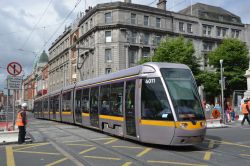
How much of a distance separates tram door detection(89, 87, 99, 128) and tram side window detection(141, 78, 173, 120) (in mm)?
5407

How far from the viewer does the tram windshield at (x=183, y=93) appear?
35.7 feet

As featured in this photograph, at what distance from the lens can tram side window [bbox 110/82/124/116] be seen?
44.9 ft

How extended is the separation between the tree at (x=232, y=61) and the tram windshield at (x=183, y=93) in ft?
126

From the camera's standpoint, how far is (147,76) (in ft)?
38.8

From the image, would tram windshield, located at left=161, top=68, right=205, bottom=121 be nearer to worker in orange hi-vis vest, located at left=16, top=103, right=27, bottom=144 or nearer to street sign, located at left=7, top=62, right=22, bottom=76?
worker in orange hi-vis vest, located at left=16, top=103, right=27, bottom=144

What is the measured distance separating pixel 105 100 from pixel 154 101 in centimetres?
463

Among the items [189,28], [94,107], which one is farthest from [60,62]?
[94,107]

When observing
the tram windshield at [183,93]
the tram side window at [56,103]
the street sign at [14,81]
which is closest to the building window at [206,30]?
the tram side window at [56,103]

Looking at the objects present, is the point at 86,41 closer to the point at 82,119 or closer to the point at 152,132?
the point at 82,119

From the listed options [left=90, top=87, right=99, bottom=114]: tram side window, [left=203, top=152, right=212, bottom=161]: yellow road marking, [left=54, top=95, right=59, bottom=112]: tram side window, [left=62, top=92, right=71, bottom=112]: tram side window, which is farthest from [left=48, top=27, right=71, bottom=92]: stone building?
[left=203, top=152, right=212, bottom=161]: yellow road marking

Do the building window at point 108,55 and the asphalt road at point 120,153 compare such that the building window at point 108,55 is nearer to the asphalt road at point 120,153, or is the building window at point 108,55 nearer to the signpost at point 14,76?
→ the signpost at point 14,76

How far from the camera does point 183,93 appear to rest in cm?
1122

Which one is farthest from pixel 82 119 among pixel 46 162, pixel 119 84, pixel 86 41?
pixel 86 41

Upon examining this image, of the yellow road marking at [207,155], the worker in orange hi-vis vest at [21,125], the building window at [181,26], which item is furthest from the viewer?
the building window at [181,26]
